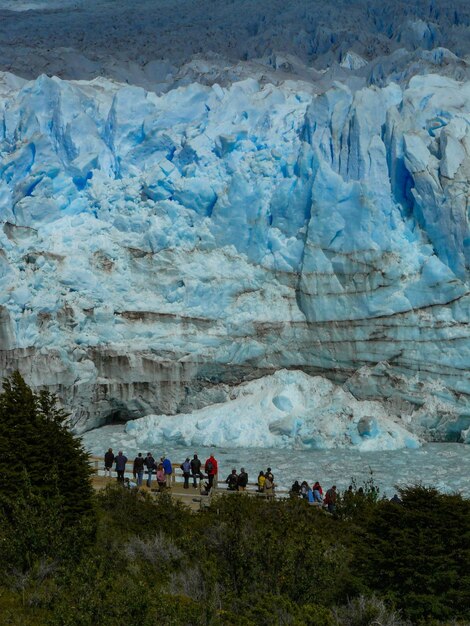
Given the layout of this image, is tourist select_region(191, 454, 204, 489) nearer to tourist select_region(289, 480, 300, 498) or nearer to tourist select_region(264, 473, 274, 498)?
tourist select_region(264, 473, 274, 498)

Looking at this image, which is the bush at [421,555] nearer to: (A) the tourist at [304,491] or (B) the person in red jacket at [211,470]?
(A) the tourist at [304,491]

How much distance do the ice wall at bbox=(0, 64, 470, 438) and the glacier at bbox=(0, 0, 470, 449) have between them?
0.15ft

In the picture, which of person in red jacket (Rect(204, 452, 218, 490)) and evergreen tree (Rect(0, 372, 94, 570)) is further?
person in red jacket (Rect(204, 452, 218, 490))

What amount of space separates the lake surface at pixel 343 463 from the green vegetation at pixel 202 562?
5.68 m

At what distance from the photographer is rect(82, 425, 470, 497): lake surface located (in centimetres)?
1806

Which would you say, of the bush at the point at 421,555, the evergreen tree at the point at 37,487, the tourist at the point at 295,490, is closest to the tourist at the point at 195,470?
the tourist at the point at 295,490

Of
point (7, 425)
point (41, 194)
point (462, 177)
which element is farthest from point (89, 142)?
point (7, 425)

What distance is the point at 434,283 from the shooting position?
21.8 metres

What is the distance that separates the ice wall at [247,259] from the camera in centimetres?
2172

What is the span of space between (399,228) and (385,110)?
3399 millimetres

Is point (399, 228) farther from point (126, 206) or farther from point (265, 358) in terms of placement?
point (126, 206)

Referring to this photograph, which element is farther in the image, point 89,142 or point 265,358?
point 89,142

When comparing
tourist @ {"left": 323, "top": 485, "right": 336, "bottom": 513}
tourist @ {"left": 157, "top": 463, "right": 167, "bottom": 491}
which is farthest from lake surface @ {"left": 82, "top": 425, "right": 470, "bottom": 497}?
tourist @ {"left": 323, "top": 485, "right": 336, "bottom": 513}

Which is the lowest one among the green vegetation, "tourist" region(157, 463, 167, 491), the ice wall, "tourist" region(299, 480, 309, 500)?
the green vegetation
